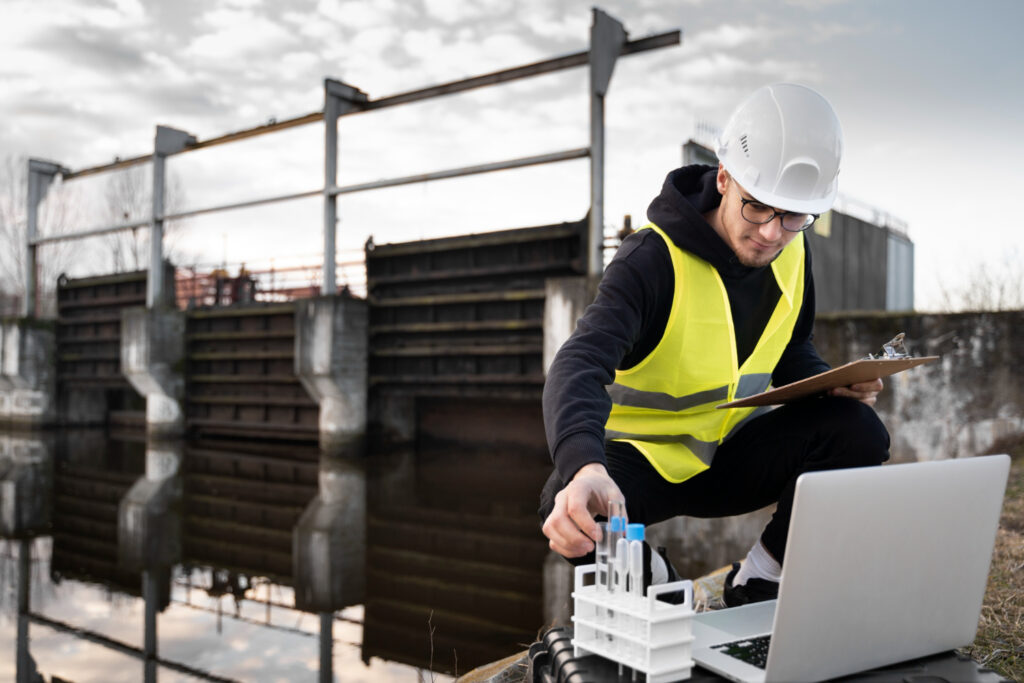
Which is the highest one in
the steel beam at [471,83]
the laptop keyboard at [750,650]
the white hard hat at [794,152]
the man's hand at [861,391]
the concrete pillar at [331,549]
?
the steel beam at [471,83]

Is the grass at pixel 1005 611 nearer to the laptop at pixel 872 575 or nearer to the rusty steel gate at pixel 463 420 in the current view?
the laptop at pixel 872 575

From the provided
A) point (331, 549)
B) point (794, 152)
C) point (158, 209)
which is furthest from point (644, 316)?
point (158, 209)

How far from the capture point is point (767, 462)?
6.18 ft

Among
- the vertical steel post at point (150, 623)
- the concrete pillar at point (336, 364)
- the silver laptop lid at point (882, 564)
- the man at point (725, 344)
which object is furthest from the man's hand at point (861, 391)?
the concrete pillar at point (336, 364)

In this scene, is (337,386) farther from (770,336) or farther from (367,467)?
(770,336)

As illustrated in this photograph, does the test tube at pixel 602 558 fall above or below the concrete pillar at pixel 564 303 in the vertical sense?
below

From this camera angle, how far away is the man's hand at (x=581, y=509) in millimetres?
1240

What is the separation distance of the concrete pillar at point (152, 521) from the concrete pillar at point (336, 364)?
198cm

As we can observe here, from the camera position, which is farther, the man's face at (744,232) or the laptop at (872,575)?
the man's face at (744,232)

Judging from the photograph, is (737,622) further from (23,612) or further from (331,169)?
(331,169)

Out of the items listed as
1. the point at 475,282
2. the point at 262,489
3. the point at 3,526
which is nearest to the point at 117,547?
the point at 3,526

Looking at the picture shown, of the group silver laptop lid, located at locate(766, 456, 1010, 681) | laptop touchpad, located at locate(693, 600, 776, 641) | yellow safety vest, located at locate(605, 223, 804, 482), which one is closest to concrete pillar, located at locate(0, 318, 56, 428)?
yellow safety vest, located at locate(605, 223, 804, 482)

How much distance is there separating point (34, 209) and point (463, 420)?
1083 centimetres

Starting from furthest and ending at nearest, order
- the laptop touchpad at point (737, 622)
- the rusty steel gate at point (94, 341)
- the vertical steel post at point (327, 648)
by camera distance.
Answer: the rusty steel gate at point (94, 341) < the vertical steel post at point (327, 648) < the laptop touchpad at point (737, 622)
